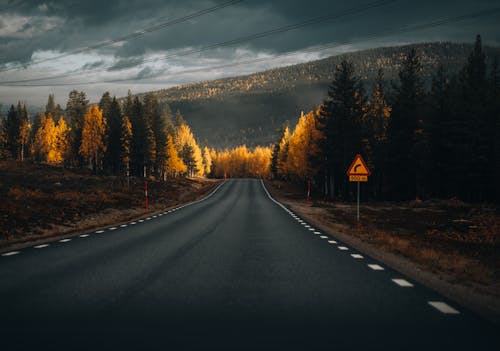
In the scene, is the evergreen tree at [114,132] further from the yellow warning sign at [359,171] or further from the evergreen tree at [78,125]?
the yellow warning sign at [359,171]

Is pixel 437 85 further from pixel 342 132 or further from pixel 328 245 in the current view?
pixel 328 245

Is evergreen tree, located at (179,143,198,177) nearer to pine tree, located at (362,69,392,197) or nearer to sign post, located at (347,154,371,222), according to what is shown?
pine tree, located at (362,69,392,197)

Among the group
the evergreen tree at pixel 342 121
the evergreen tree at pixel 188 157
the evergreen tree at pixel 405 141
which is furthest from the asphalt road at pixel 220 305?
the evergreen tree at pixel 188 157

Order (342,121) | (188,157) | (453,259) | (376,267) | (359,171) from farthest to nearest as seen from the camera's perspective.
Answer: (188,157) < (342,121) < (359,171) < (453,259) < (376,267)

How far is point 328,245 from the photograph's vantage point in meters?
12.4

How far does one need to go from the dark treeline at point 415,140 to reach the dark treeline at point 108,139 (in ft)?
120

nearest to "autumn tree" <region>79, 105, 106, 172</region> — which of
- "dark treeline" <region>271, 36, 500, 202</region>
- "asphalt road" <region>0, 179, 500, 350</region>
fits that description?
"dark treeline" <region>271, 36, 500, 202</region>

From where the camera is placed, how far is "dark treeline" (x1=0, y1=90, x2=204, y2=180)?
3125 inches

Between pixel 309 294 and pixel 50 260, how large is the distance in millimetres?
5886

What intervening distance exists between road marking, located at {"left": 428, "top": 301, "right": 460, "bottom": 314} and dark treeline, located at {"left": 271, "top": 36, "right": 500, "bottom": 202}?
43.8 metres

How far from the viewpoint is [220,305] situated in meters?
5.72

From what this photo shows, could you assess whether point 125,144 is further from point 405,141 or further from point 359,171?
point 359,171

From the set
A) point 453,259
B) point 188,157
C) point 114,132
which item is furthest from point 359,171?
point 188,157

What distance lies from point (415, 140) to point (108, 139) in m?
53.5
